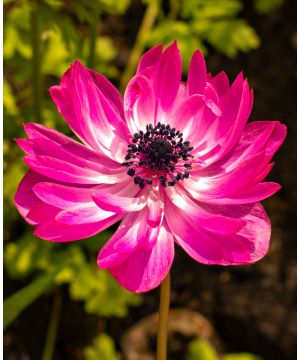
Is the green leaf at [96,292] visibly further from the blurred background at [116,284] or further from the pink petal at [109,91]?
the pink petal at [109,91]

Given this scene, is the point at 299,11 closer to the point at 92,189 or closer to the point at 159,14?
the point at 159,14

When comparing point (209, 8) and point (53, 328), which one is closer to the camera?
point (53, 328)

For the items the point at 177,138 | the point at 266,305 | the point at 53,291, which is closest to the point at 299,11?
the point at 177,138

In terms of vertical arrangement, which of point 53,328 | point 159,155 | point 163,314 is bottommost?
point 53,328

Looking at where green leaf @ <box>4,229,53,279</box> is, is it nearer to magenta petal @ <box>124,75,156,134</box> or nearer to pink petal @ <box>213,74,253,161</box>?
magenta petal @ <box>124,75,156,134</box>

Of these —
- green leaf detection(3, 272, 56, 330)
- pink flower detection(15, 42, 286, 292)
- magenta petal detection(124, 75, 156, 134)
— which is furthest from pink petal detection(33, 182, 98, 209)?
green leaf detection(3, 272, 56, 330)

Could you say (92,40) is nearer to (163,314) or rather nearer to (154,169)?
(154,169)

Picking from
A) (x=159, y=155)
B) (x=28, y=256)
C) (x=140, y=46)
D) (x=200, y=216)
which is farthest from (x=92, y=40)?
(x=200, y=216)
